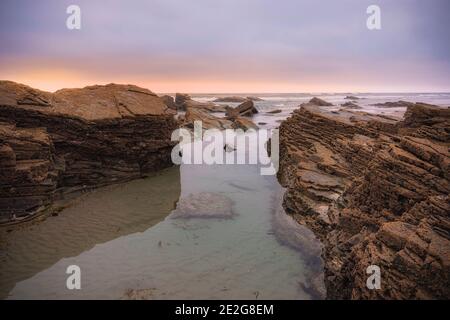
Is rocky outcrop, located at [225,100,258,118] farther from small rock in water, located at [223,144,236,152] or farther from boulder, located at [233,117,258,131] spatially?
small rock in water, located at [223,144,236,152]

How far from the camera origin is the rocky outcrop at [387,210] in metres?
6.03

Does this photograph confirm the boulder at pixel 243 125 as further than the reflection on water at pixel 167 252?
Yes

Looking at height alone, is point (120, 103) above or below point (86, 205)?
above

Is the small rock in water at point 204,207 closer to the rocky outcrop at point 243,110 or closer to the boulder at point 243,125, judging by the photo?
the boulder at point 243,125

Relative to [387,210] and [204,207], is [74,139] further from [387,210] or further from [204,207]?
[387,210]

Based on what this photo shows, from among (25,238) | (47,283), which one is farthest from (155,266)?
(25,238)

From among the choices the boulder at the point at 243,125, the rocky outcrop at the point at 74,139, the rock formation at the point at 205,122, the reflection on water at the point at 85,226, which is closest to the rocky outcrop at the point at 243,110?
the boulder at the point at 243,125

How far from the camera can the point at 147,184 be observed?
1667 cm

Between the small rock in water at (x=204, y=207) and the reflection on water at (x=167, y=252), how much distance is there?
1.8 inches

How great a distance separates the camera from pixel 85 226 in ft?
39.1

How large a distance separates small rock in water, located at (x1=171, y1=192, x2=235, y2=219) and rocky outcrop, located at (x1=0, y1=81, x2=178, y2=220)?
4.04m

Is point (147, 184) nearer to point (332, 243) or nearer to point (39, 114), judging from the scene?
point (39, 114)

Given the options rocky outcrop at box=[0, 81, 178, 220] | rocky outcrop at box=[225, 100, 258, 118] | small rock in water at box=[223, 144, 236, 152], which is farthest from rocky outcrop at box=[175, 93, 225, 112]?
rocky outcrop at box=[0, 81, 178, 220]
